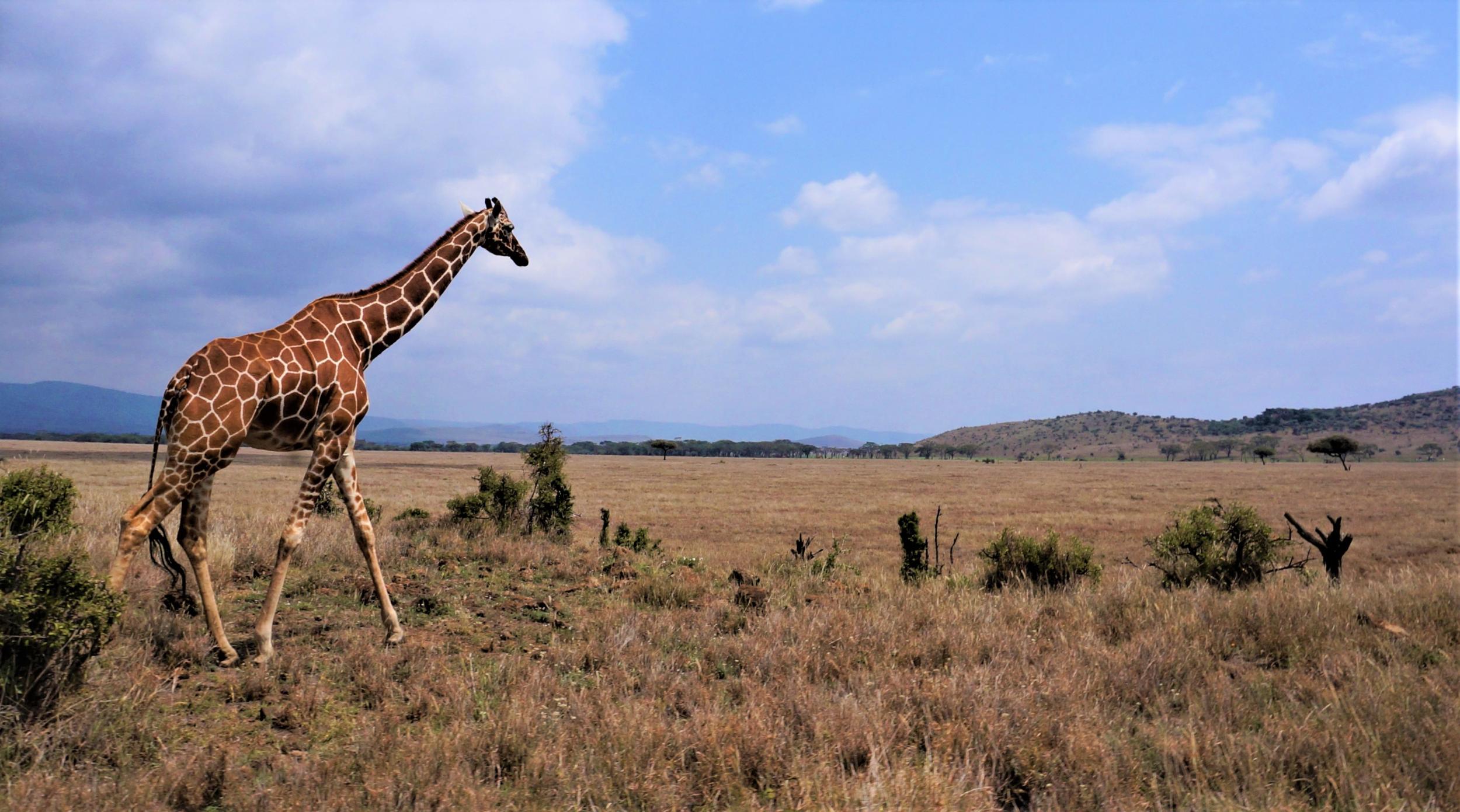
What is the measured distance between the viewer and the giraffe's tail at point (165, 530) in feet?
18.8

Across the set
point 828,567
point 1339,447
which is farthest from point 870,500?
point 1339,447

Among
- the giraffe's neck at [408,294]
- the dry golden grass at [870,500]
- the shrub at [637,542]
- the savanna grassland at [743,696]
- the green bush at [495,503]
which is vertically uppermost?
the giraffe's neck at [408,294]

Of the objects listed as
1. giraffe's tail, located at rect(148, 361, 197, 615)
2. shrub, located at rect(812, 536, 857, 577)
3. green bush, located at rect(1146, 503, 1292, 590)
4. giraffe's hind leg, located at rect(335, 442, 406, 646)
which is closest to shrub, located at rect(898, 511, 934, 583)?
shrub, located at rect(812, 536, 857, 577)

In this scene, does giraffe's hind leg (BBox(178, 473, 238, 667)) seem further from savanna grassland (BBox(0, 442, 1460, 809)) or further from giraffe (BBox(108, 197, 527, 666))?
savanna grassland (BBox(0, 442, 1460, 809))

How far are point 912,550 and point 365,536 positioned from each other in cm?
951

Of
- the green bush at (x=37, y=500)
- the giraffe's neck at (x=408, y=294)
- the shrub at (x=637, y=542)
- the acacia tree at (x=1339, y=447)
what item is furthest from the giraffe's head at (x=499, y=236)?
the acacia tree at (x=1339, y=447)

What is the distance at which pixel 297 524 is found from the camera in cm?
618

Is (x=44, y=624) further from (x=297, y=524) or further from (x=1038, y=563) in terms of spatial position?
(x=1038, y=563)

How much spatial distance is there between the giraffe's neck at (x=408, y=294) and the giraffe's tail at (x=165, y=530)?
4.74 ft

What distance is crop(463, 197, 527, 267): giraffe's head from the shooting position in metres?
7.78

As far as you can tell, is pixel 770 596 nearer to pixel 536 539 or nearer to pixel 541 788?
pixel 541 788

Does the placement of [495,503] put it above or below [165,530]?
below

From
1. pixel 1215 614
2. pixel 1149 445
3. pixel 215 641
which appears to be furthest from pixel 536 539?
pixel 1149 445

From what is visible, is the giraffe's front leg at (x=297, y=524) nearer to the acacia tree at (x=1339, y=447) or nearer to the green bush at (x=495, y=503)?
the green bush at (x=495, y=503)
